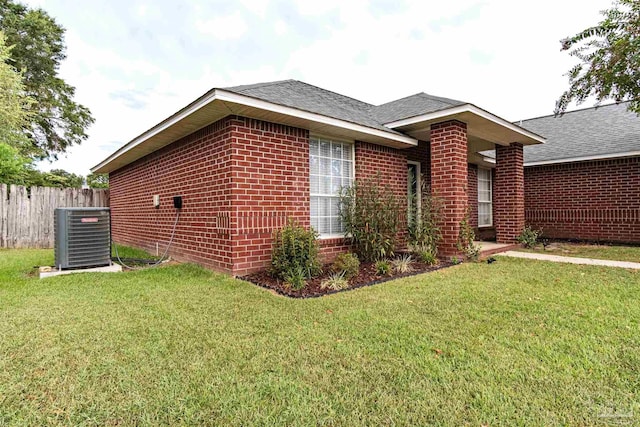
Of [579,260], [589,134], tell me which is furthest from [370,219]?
[589,134]

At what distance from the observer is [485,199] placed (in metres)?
11.2

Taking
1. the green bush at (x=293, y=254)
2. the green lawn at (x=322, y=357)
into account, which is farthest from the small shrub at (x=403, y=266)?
the green bush at (x=293, y=254)

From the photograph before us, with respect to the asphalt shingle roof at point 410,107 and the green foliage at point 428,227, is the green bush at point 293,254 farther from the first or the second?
the asphalt shingle roof at point 410,107

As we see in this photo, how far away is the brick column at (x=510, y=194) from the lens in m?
8.14

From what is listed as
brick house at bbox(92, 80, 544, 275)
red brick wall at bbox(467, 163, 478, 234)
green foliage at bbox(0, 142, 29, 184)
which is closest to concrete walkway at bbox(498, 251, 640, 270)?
brick house at bbox(92, 80, 544, 275)

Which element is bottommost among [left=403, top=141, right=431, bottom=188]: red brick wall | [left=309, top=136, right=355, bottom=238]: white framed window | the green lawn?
the green lawn

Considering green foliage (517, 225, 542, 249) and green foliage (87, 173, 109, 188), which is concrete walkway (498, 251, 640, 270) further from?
green foliage (87, 173, 109, 188)

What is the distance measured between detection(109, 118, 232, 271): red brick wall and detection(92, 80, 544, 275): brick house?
0.06 ft

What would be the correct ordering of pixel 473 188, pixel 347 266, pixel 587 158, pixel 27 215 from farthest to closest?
pixel 473 188, pixel 27 215, pixel 587 158, pixel 347 266

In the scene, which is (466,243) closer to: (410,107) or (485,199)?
(410,107)

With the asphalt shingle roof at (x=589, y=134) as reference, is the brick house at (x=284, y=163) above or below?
below

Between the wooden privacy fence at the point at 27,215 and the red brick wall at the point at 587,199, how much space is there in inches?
595

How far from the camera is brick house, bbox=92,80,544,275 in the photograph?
4.73 metres

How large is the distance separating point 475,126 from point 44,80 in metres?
23.0
